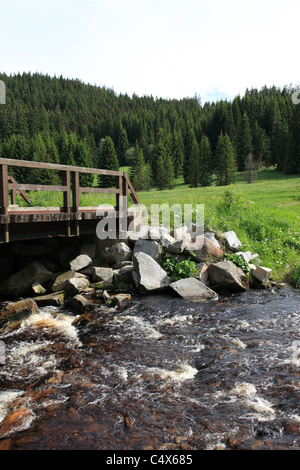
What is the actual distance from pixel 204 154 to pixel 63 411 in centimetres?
6803

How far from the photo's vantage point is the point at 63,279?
38.7ft

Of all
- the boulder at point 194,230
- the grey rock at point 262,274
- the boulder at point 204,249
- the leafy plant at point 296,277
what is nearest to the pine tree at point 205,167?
the boulder at point 194,230

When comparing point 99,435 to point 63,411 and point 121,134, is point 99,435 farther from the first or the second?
point 121,134

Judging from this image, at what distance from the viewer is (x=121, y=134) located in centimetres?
12550

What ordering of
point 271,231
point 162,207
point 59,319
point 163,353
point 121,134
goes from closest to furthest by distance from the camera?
point 163,353
point 59,319
point 271,231
point 162,207
point 121,134

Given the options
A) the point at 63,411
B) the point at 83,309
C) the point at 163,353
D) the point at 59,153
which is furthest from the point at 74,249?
the point at 59,153

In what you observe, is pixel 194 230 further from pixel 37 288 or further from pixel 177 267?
pixel 37 288

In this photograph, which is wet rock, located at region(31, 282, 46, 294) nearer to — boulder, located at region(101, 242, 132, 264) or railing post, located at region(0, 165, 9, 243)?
boulder, located at region(101, 242, 132, 264)

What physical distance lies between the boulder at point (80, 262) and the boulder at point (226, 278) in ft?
→ 14.9

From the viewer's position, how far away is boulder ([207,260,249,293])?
11.5m

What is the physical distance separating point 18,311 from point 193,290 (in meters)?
5.35

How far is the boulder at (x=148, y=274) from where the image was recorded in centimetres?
1145

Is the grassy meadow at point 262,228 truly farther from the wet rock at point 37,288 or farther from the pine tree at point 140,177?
the pine tree at point 140,177
